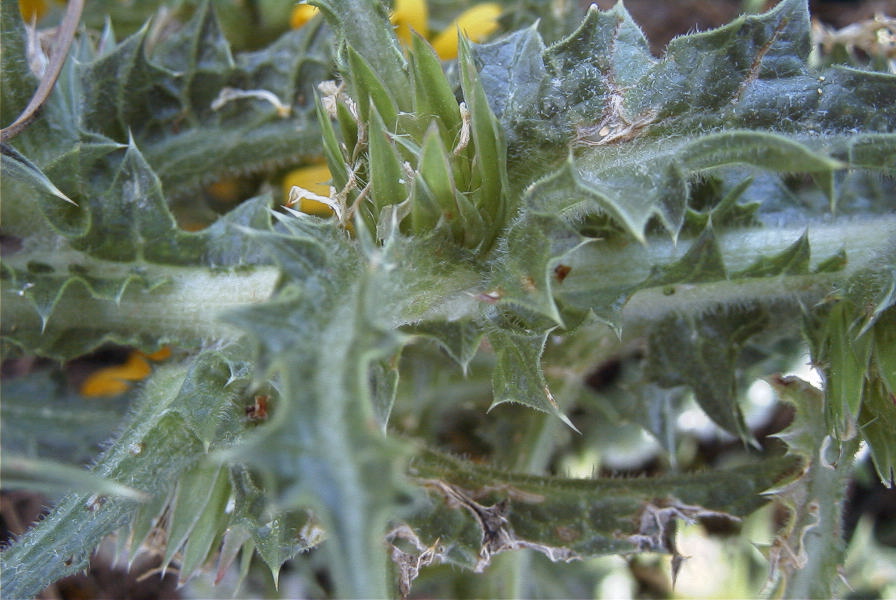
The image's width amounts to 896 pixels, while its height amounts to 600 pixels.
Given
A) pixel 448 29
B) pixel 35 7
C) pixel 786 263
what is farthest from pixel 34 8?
pixel 786 263

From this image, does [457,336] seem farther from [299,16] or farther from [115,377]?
[299,16]

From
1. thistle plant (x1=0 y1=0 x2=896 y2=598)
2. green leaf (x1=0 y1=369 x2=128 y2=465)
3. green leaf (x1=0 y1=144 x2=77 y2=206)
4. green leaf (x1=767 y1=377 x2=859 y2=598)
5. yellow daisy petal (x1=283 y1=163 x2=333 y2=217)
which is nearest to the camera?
thistle plant (x1=0 y1=0 x2=896 y2=598)

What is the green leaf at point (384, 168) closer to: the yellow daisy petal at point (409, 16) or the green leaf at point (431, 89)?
the green leaf at point (431, 89)

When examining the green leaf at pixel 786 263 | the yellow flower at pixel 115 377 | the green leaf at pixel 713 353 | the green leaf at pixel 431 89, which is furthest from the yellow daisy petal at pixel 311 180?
the green leaf at pixel 786 263

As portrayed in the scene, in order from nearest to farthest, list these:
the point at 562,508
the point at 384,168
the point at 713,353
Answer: the point at 384,168
the point at 562,508
the point at 713,353

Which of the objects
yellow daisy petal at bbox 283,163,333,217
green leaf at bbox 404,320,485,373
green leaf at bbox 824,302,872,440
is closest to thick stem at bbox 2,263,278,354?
green leaf at bbox 404,320,485,373

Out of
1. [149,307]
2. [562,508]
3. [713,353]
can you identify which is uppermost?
[149,307]

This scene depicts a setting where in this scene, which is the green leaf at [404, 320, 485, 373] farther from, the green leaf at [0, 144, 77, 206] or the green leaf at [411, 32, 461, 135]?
the green leaf at [0, 144, 77, 206]

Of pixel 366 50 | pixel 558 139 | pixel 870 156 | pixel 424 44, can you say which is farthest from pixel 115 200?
pixel 870 156

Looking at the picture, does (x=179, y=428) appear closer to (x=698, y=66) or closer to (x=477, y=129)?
(x=477, y=129)
